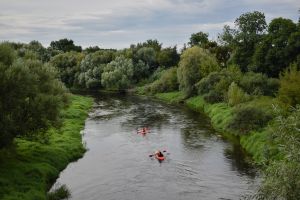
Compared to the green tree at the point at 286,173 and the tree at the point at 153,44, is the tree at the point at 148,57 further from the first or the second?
the green tree at the point at 286,173

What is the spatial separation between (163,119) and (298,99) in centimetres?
3134

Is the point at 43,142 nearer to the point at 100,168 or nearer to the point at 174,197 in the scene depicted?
the point at 100,168

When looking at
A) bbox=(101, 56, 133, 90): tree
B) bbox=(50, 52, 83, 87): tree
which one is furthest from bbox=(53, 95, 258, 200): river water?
bbox=(50, 52, 83, 87): tree

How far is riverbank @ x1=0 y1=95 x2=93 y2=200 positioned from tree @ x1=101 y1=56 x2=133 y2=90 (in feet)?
247

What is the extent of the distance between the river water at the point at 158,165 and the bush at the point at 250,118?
3.60 metres

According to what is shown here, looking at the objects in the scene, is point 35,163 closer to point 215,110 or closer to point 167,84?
point 215,110

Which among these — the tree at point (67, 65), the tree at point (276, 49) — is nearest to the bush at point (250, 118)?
the tree at point (276, 49)

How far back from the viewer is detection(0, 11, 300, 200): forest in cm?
2954

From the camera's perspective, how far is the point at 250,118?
5975 cm

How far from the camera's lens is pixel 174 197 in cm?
3803

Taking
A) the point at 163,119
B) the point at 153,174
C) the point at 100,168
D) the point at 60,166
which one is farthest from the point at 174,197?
the point at 163,119

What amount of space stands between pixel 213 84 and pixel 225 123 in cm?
2768

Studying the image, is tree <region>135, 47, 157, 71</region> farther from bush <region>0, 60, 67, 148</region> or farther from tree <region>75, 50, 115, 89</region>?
bush <region>0, 60, 67, 148</region>

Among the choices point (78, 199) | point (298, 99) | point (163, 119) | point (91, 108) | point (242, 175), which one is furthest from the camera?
point (91, 108)
